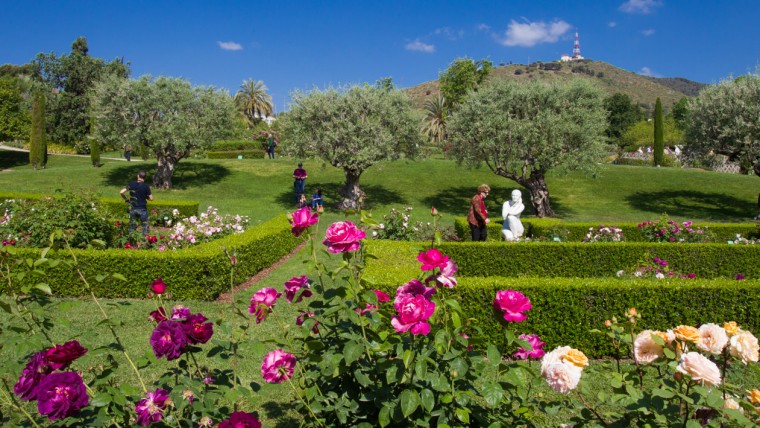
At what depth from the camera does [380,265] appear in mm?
7324

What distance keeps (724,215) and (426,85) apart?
10059 centimetres

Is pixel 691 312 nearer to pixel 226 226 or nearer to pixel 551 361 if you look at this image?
pixel 551 361

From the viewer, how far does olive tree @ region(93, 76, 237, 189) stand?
20.3 meters

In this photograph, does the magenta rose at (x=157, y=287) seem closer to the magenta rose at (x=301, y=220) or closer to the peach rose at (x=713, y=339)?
the magenta rose at (x=301, y=220)

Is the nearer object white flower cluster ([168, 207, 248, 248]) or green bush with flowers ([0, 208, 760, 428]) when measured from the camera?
green bush with flowers ([0, 208, 760, 428])

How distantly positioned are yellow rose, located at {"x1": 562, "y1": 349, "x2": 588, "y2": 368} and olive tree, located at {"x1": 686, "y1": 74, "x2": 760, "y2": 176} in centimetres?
2084

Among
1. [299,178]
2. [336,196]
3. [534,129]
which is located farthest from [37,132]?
[534,129]

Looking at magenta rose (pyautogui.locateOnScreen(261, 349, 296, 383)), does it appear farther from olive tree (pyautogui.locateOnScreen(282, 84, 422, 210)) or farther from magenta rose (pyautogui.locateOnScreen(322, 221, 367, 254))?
olive tree (pyautogui.locateOnScreen(282, 84, 422, 210))

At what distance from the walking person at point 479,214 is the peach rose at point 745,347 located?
8925 millimetres

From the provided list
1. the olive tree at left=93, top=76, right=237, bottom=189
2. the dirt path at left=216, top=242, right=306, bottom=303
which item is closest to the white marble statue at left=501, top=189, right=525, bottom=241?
Result: the dirt path at left=216, top=242, right=306, bottom=303

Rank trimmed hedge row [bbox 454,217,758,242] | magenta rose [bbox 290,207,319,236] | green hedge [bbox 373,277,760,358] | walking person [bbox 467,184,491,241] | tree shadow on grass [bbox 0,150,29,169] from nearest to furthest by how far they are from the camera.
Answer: magenta rose [bbox 290,207,319,236] < green hedge [bbox 373,277,760,358] < walking person [bbox 467,184,491,241] < trimmed hedge row [bbox 454,217,758,242] < tree shadow on grass [bbox 0,150,29,169]

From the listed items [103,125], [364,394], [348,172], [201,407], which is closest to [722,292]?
[364,394]

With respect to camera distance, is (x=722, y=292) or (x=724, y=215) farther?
(x=724, y=215)

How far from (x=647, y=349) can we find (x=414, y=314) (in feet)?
3.39
